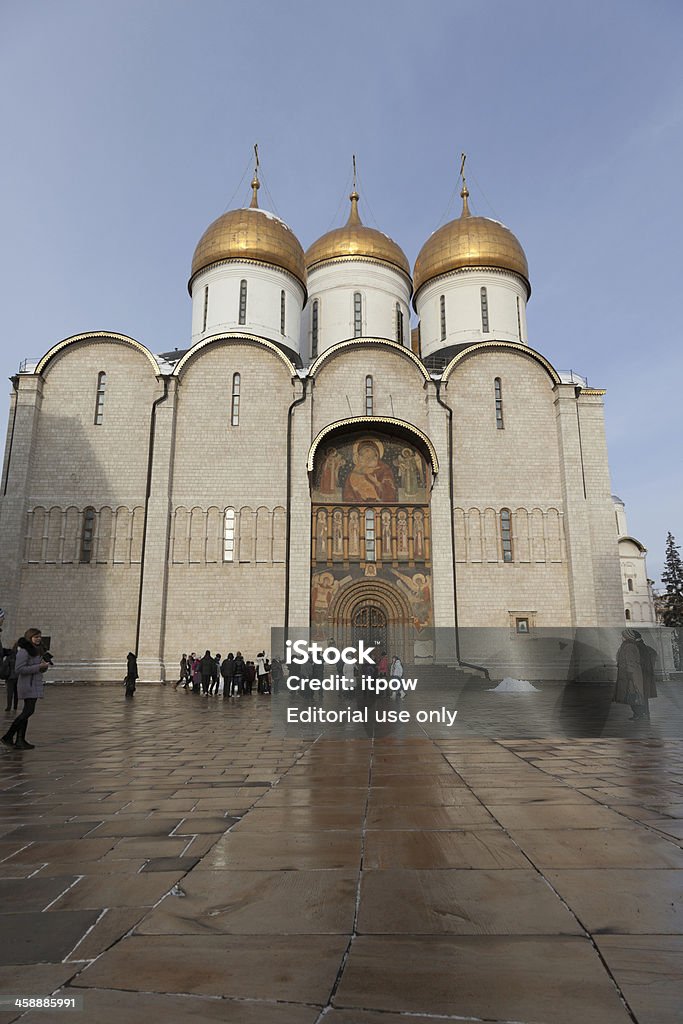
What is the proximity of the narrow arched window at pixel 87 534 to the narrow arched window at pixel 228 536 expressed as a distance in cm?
400

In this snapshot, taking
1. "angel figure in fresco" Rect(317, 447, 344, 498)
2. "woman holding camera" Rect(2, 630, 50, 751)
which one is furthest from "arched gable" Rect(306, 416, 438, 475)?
"woman holding camera" Rect(2, 630, 50, 751)

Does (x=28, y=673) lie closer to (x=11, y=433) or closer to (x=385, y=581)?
(x=385, y=581)

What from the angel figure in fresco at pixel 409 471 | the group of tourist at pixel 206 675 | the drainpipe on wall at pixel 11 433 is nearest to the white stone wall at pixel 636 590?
the angel figure in fresco at pixel 409 471

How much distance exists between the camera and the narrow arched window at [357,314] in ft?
85.0

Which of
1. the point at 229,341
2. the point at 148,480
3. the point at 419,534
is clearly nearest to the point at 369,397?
the point at 419,534

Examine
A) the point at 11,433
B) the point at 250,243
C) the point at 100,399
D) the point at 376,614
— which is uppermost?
the point at 250,243

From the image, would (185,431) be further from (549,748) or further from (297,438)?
(549,748)

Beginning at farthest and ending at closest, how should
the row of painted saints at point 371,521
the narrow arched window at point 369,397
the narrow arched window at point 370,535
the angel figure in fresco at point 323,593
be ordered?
the narrow arched window at point 369,397
the narrow arched window at point 370,535
the row of painted saints at point 371,521
the angel figure in fresco at point 323,593

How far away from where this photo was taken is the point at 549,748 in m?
6.44

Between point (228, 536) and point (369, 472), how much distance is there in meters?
4.74

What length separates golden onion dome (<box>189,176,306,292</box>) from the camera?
79.1 feet

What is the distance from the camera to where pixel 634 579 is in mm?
40969

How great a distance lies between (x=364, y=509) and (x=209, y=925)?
61.2 ft

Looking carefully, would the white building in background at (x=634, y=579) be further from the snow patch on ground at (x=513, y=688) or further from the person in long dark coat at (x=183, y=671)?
the person in long dark coat at (x=183, y=671)
